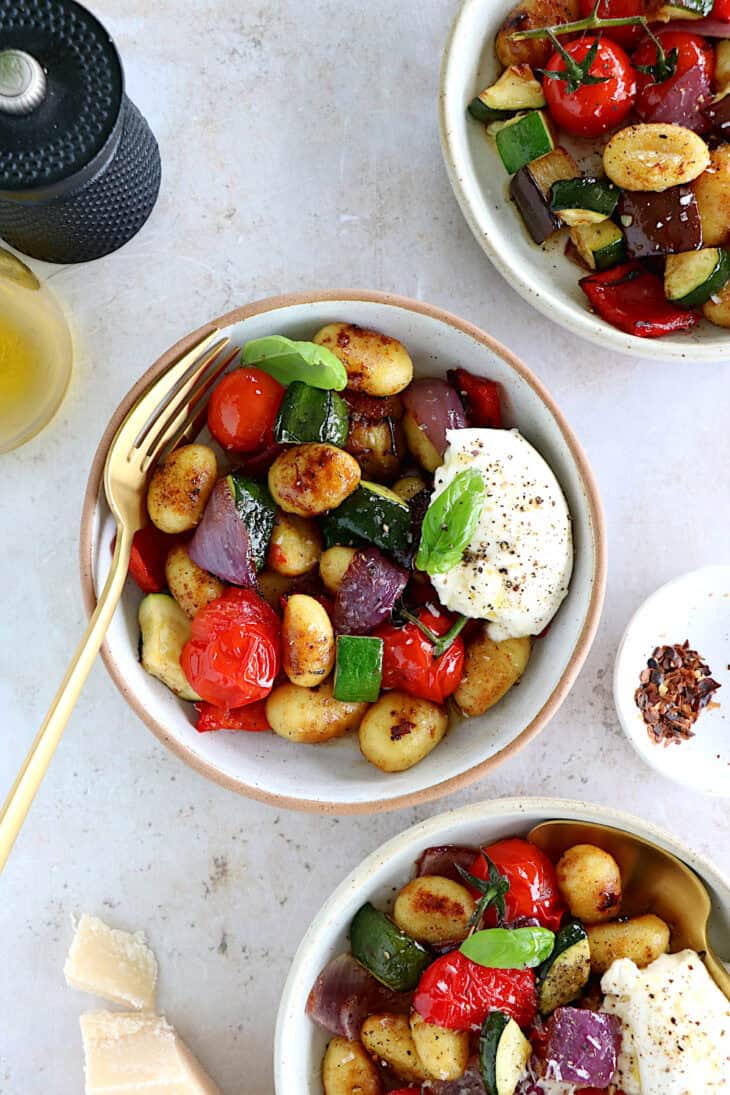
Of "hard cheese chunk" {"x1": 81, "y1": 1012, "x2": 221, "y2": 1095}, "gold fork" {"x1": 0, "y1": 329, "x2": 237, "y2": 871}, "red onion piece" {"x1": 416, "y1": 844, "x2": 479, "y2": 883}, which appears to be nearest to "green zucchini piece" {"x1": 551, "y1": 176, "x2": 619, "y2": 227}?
"gold fork" {"x1": 0, "y1": 329, "x2": 237, "y2": 871}

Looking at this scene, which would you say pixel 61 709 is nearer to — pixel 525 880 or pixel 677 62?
Result: pixel 525 880

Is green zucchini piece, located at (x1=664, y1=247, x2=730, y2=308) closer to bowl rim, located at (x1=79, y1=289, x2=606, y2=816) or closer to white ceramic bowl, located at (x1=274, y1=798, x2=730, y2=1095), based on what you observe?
bowl rim, located at (x1=79, y1=289, x2=606, y2=816)

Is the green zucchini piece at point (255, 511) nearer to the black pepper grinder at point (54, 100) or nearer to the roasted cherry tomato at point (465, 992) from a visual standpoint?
the black pepper grinder at point (54, 100)

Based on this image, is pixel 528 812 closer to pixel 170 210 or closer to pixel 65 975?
pixel 65 975

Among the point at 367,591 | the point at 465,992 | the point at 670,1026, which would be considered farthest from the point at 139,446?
the point at 670,1026

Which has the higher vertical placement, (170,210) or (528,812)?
(170,210)

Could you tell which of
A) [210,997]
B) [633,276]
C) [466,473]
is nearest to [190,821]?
[210,997]
